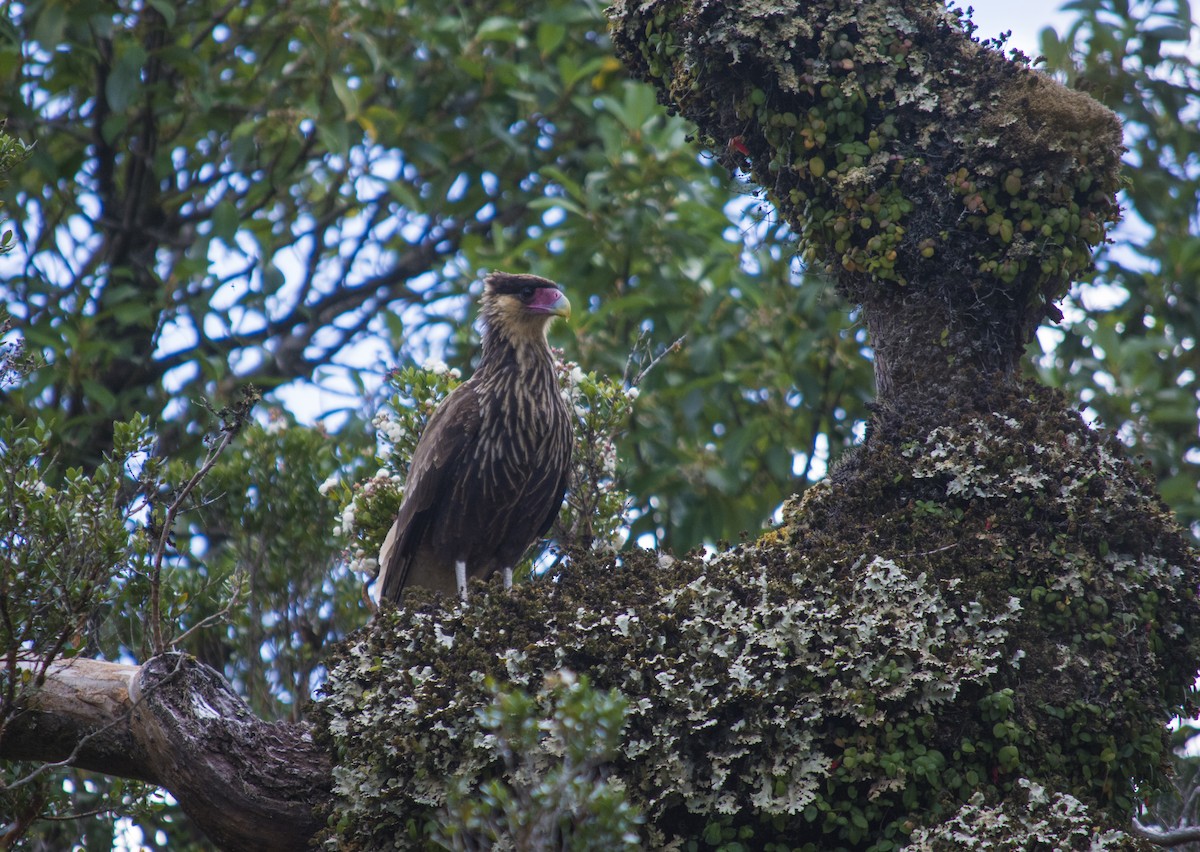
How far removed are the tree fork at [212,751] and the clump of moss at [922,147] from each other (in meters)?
2.64

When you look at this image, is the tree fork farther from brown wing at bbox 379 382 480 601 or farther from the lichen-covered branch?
the lichen-covered branch

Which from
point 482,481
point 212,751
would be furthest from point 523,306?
point 212,751

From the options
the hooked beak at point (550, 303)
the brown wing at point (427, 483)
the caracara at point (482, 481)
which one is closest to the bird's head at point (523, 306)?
the hooked beak at point (550, 303)

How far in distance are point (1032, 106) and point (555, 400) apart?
2.56 metres

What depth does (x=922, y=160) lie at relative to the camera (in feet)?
14.7

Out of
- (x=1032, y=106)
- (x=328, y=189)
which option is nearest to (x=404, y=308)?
(x=328, y=189)

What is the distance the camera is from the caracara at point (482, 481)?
571 cm

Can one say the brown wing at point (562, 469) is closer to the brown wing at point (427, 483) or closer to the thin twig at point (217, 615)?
the brown wing at point (427, 483)

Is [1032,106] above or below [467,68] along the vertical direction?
below

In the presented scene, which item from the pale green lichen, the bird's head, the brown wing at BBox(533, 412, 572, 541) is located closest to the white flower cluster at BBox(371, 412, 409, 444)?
the bird's head

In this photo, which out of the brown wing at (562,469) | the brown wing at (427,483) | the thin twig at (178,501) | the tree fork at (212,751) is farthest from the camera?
the brown wing at (562,469)

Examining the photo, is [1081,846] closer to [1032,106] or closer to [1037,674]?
[1037,674]

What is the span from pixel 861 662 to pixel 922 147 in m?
1.96

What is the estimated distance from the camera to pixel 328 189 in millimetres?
9680
